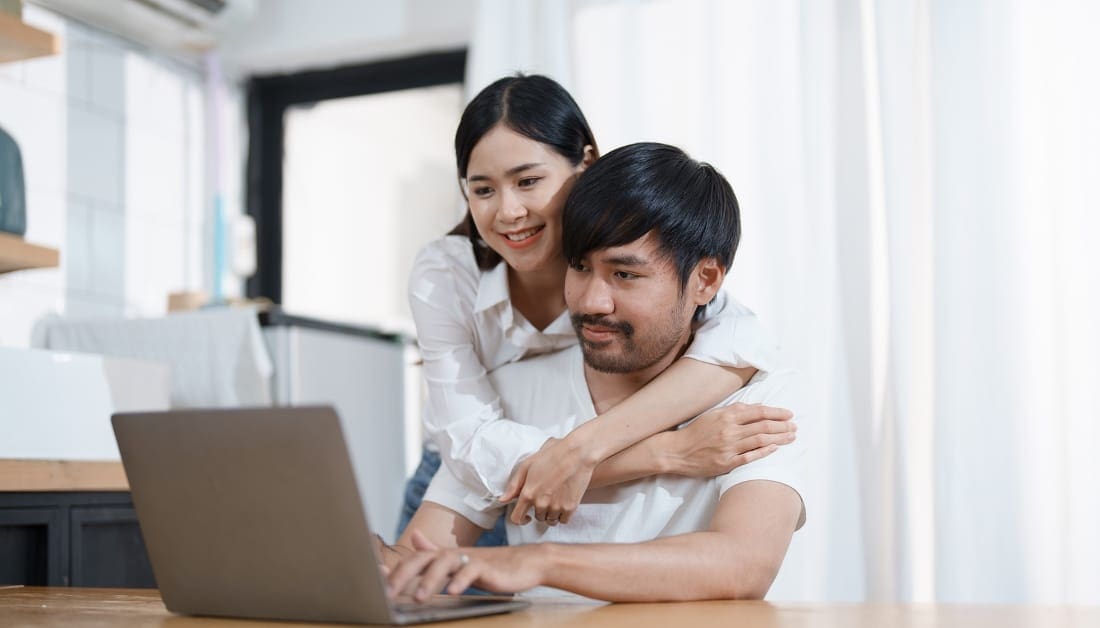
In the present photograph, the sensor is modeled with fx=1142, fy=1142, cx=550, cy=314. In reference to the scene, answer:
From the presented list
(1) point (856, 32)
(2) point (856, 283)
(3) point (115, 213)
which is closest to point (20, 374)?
(3) point (115, 213)

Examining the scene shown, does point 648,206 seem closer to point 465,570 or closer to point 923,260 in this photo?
point 465,570

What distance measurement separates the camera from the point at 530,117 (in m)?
1.46

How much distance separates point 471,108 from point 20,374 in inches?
32.0

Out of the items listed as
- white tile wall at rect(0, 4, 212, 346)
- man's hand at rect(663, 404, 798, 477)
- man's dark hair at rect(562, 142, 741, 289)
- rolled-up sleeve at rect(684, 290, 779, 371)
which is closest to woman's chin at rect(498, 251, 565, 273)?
man's dark hair at rect(562, 142, 741, 289)

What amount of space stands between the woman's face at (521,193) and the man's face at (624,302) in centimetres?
11

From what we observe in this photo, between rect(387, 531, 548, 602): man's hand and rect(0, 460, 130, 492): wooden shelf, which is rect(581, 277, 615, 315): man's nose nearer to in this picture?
rect(387, 531, 548, 602): man's hand

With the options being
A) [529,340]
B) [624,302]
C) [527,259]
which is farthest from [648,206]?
[529,340]

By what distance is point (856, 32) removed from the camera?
235 cm

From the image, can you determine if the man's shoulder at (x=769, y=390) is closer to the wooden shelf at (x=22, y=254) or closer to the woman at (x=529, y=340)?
the woman at (x=529, y=340)

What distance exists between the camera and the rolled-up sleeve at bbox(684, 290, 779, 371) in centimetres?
134

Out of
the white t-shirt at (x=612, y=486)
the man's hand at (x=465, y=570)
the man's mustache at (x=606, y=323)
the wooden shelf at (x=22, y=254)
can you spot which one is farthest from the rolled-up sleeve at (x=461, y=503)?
the wooden shelf at (x=22, y=254)

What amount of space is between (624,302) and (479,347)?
0.35 m

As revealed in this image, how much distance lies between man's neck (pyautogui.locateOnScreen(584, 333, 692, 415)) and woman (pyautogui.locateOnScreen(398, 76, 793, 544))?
6 cm

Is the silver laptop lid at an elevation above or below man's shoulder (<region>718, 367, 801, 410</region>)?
below
